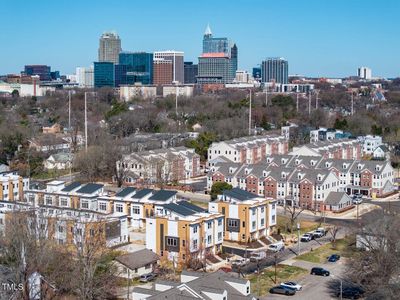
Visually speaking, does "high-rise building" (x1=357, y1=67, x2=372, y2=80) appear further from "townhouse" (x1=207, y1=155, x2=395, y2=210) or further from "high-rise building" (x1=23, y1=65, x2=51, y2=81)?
"townhouse" (x1=207, y1=155, x2=395, y2=210)

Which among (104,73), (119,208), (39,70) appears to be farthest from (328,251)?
(39,70)

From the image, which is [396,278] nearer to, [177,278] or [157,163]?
[177,278]

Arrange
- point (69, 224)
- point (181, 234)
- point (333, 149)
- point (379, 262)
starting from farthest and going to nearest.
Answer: point (333, 149), point (69, 224), point (181, 234), point (379, 262)

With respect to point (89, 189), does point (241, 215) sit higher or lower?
lower

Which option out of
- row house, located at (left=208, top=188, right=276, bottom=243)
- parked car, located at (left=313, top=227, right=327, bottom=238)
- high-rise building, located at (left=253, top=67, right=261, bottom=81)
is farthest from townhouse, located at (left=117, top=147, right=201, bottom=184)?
high-rise building, located at (left=253, top=67, right=261, bottom=81)

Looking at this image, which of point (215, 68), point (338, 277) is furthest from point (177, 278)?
point (215, 68)

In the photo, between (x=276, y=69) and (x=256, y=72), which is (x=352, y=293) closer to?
(x=276, y=69)

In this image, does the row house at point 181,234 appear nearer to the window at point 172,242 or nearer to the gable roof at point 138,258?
the window at point 172,242
